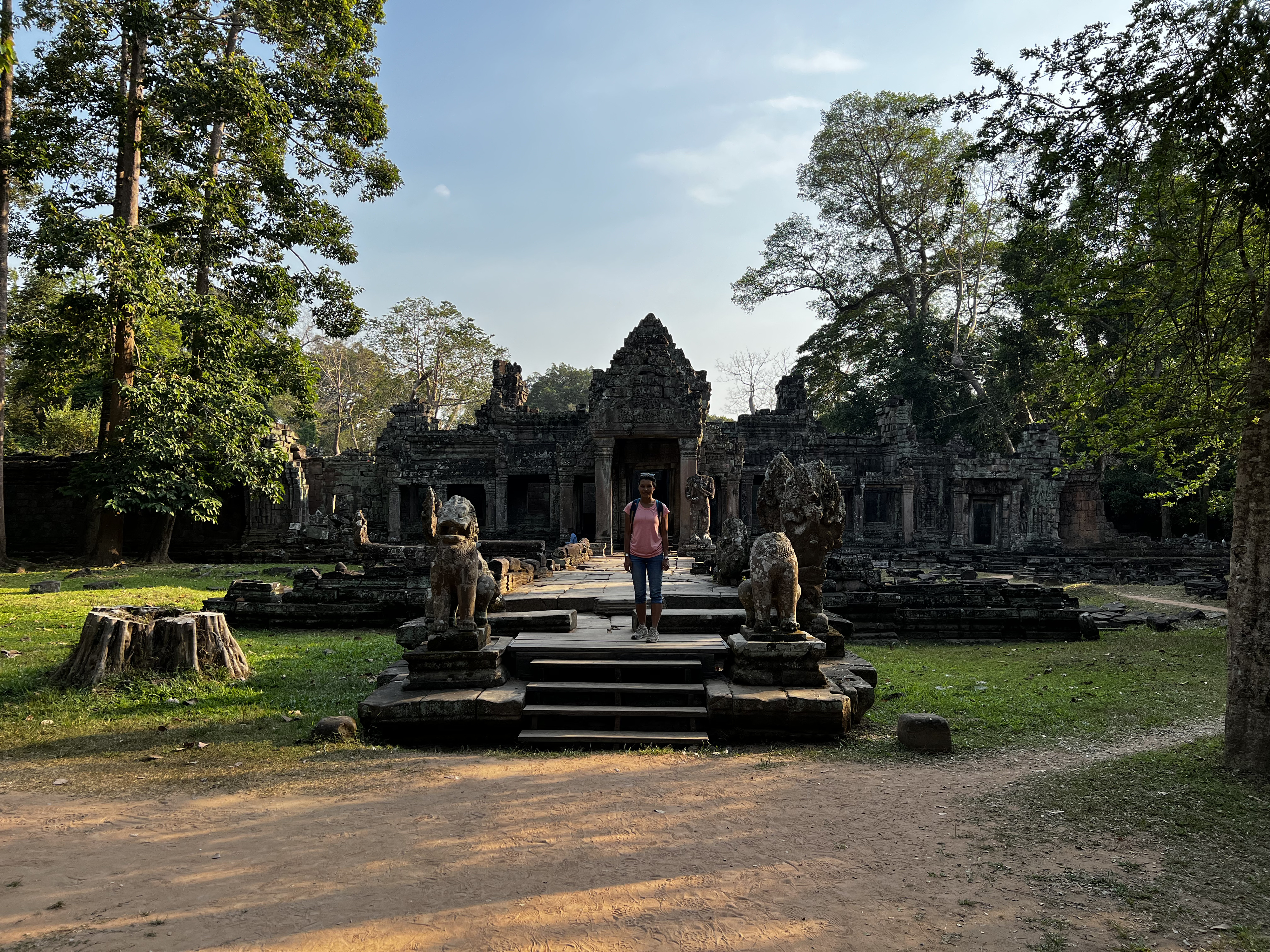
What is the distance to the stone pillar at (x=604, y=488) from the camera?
62.3 ft

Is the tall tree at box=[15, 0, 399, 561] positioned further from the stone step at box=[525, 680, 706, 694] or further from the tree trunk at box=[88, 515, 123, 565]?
the stone step at box=[525, 680, 706, 694]

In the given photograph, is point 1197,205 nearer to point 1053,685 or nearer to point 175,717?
point 1053,685

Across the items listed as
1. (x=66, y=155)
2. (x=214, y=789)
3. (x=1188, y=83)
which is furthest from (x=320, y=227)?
(x=1188, y=83)

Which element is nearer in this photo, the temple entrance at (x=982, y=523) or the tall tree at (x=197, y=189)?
the tall tree at (x=197, y=189)

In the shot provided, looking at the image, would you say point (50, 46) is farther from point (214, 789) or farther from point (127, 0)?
point (214, 789)

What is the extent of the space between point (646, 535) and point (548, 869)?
3.47 metres

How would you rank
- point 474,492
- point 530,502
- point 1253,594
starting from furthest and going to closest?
point 530,502 → point 474,492 → point 1253,594

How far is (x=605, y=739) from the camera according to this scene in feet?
17.3

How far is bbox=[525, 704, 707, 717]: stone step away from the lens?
5.49 metres

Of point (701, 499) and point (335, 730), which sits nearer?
point (335, 730)

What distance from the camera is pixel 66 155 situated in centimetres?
1642

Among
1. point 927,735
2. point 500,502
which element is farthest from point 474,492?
point 927,735

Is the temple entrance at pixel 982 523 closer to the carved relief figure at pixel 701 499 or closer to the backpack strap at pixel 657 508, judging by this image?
the carved relief figure at pixel 701 499

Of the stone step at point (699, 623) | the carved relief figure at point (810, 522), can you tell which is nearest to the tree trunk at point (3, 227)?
the stone step at point (699, 623)
